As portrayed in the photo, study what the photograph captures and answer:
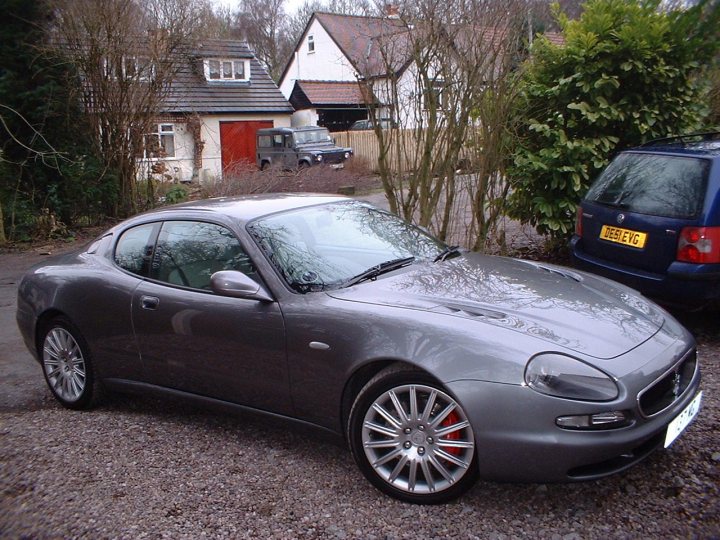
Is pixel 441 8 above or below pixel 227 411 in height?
above

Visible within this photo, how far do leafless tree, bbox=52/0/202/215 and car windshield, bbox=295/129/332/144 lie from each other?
35.8ft

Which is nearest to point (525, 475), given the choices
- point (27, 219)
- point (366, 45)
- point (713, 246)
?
point (713, 246)

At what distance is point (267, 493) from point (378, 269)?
143 cm

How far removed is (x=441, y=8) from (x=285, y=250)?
421cm

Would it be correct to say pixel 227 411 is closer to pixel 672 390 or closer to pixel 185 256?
pixel 185 256

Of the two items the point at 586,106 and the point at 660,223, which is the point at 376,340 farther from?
the point at 586,106

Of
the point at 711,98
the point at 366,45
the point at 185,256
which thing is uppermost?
the point at 366,45

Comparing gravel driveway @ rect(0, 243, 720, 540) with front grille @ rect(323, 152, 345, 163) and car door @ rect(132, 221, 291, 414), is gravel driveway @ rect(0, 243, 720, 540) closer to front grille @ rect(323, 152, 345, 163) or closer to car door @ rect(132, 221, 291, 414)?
car door @ rect(132, 221, 291, 414)

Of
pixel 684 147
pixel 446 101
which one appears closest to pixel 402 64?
pixel 446 101

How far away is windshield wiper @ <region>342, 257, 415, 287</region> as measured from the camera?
3811 millimetres

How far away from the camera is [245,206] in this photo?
14.3ft

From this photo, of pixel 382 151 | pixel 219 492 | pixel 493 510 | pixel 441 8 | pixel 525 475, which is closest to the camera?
pixel 525 475

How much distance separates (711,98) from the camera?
8227mm

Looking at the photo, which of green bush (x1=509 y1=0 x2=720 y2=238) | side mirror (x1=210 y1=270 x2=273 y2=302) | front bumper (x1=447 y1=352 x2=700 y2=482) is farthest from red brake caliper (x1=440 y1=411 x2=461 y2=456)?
green bush (x1=509 y1=0 x2=720 y2=238)
